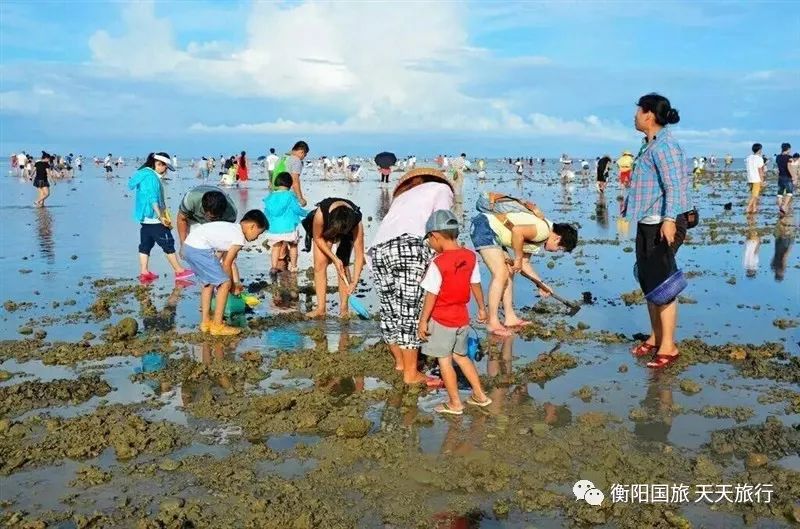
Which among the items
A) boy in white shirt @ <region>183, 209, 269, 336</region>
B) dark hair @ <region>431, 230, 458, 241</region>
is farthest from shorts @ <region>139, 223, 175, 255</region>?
dark hair @ <region>431, 230, 458, 241</region>

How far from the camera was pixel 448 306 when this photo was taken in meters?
5.27

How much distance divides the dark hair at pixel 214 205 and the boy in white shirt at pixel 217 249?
25cm

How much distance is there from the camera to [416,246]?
19.2 feet

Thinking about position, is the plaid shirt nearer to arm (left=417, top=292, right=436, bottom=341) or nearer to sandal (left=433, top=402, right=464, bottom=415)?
arm (left=417, top=292, right=436, bottom=341)

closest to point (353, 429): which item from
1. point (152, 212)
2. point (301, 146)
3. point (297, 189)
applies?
point (152, 212)

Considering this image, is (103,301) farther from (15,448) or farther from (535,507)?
(535,507)

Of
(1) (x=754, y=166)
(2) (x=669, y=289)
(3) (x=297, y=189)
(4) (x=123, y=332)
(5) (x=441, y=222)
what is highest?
(1) (x=754, y=166)

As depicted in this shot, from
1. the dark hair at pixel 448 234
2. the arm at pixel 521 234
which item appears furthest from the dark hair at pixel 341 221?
the dark hair at pixel 448 234

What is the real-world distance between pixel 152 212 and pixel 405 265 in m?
6.09

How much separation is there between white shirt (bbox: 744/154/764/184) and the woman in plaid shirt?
1543 centimetres

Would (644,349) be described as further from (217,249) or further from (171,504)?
(171,504)

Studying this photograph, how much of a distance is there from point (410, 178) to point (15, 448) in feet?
12.1

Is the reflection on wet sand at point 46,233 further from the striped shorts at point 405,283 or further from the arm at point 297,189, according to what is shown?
the striped shorts at point 405,283

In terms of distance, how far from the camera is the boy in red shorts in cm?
519
